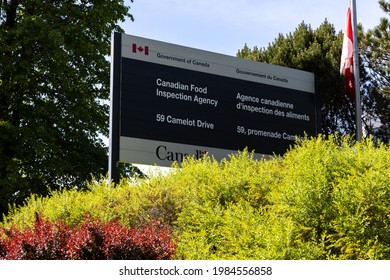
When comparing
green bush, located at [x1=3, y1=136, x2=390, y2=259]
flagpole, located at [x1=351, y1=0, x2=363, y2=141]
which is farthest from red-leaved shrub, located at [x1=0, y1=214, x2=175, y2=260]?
flagpole, located at [x1=351, y1=0, x2=363, y2=141]

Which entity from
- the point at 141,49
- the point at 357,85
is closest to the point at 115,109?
the point at 141,49

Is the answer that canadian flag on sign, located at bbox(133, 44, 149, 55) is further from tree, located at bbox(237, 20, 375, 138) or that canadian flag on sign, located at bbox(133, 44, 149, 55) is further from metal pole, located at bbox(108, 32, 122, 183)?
tree, located at bbox(237, 20, 375, 138)

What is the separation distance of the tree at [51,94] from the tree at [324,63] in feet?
33.7

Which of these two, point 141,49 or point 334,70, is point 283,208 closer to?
point 141,49

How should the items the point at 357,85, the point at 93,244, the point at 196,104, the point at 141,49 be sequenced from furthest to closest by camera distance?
the point at 357,85, the point at 196,104, the point at 141,49, the point at 93,244

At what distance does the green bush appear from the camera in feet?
22.4

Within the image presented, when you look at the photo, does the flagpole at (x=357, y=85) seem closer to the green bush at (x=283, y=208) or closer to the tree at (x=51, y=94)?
the green bush at (x=283, y=208)

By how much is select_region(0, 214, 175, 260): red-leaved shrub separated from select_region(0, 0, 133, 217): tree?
42.0 ft

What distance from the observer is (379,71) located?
102ft

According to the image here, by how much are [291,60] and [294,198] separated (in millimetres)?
24382

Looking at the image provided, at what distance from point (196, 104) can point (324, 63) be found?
1810 centimetres
